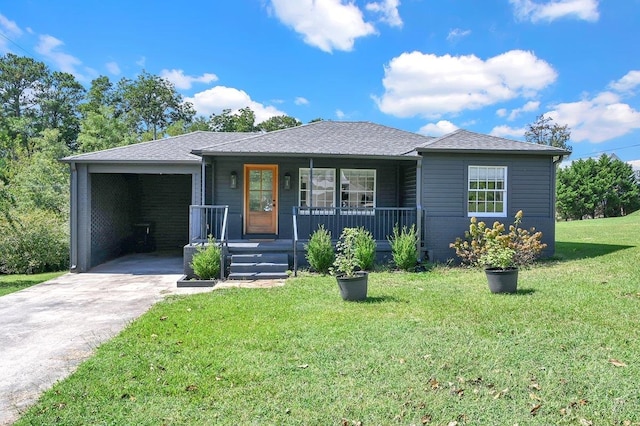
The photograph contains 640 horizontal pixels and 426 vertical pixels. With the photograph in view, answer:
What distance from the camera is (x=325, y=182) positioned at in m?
11.6

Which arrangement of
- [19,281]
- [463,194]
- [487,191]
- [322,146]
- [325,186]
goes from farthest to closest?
[325,186] < [322,146] < [487,191] < [463,194] < [19,281]

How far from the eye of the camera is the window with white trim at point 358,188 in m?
11.6

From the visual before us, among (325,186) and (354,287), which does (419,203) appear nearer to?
(325,186)

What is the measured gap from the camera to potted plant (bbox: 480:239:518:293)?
6.72 m

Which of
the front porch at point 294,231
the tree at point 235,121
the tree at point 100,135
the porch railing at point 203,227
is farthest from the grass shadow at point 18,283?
the tree at point 235,121

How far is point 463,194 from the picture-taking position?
10602 millimetres

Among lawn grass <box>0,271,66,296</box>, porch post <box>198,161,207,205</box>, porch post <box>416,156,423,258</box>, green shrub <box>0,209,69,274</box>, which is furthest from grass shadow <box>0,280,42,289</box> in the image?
porch post <box>416,156,423,258</box>

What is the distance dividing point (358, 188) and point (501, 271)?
558 centimetres

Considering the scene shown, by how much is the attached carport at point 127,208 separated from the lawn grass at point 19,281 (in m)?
0.76

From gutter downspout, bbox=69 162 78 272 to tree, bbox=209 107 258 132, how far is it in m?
23.9

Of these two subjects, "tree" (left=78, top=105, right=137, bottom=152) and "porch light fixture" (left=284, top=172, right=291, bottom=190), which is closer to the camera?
"porch light fixture" (left=284, top=172, right=291, bottom=190)

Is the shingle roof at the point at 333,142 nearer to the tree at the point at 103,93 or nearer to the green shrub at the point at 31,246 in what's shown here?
the green shrub at the point at 31,246

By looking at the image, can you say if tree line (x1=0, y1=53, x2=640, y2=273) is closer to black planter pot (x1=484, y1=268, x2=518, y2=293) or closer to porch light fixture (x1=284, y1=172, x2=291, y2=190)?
porch light fixture (x1=284, y1=172, x2=291, y2=190)

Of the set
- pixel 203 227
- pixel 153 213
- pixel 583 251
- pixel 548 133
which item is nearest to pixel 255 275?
pixel 203 227
